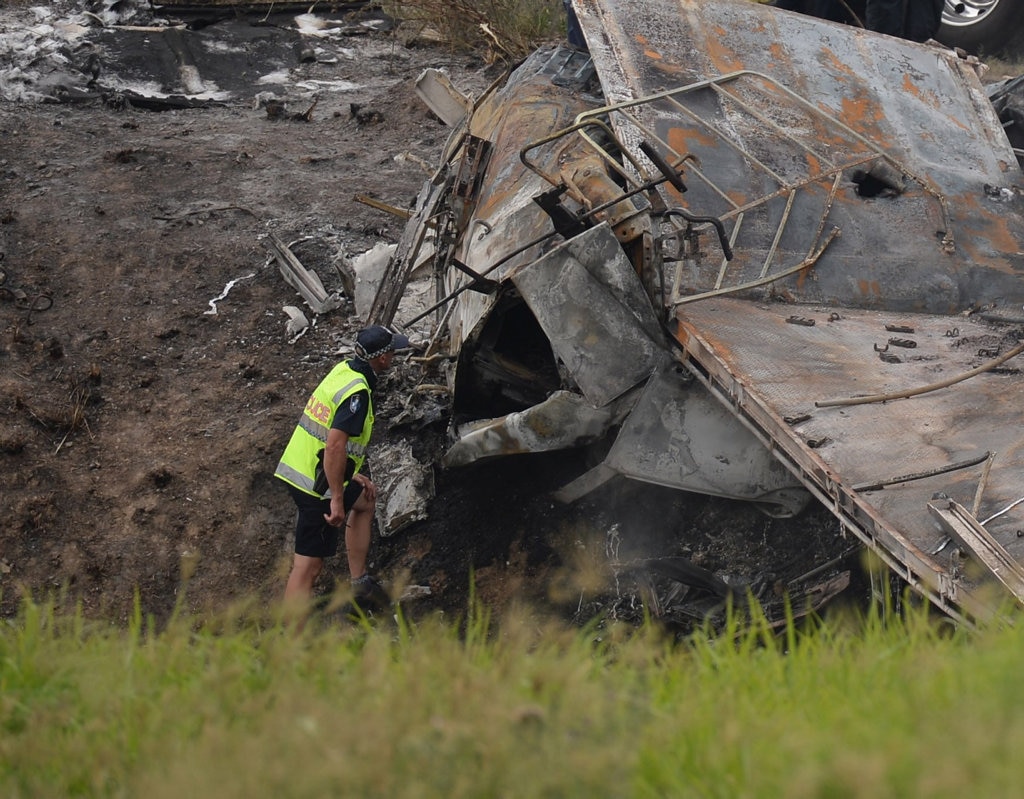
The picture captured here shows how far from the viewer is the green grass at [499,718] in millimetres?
1964

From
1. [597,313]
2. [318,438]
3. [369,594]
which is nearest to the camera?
[597,313]

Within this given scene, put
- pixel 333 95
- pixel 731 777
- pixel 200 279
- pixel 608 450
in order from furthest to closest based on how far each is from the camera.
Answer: pixel 333 95 < pixel 200 279 < pixel 608 450 < pixel 731 777

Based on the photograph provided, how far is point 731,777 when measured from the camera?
206 centimetres

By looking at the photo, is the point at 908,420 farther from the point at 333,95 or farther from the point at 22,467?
the point at 333,95

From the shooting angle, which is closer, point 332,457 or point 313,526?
point 332,457

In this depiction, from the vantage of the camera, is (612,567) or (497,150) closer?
(612,567)

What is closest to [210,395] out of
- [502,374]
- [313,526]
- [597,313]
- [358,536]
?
[358,536]

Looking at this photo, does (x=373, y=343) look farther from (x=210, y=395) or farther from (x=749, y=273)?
(x=210, y=395)

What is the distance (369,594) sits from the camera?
527 cm

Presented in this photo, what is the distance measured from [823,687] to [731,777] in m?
0.60

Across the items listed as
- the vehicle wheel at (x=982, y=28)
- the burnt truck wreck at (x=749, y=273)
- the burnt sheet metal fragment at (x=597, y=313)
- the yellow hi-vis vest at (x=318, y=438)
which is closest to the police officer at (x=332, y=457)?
the yellow hi-vis vest at (x=318, y=438)

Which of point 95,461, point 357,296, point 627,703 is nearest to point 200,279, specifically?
point 357,296

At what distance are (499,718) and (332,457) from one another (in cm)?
284

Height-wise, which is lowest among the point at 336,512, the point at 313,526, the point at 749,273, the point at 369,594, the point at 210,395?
the point at 369,594
